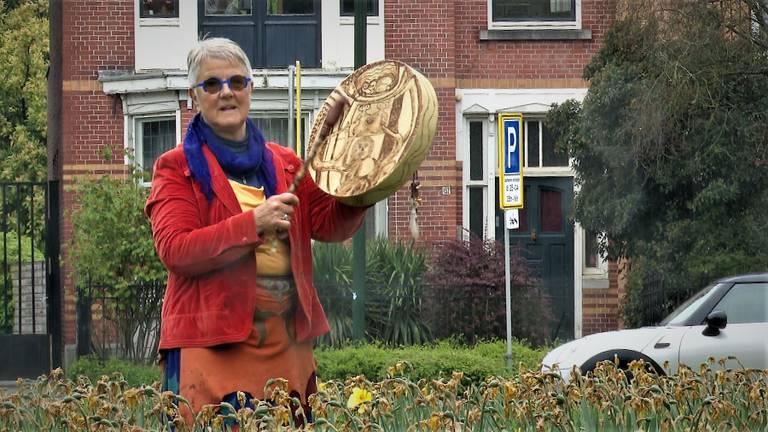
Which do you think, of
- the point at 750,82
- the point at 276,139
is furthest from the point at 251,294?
the point at 276,139

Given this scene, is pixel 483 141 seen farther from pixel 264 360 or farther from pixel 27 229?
pixel 264 360

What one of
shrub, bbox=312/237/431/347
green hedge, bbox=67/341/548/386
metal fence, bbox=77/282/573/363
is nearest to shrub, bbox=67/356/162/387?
green hedge, bbox=67/341/548/386

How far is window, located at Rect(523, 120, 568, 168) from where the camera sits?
2233cm

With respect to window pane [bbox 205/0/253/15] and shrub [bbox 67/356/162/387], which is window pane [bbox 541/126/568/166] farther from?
shrub [bbox 67/356/162/387]

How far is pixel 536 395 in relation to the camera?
514cm

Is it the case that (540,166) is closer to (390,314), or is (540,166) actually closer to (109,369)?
(390,314)

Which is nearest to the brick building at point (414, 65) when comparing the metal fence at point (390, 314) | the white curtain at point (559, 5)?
the white curtain at point (559, 5)

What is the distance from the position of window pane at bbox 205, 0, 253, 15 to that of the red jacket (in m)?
17.8

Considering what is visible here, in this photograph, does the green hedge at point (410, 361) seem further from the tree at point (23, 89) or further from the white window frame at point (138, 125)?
the tree at point (23, 89)

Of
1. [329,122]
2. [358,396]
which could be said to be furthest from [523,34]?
[329,122]

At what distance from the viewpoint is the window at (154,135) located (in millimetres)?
22750

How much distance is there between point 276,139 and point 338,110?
17259 mm

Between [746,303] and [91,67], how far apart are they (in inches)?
496

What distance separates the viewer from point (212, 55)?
178 inches
